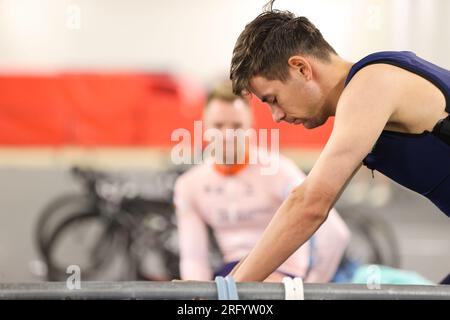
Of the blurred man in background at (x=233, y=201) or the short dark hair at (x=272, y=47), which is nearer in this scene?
the short dark hair at (x=272, y=47)

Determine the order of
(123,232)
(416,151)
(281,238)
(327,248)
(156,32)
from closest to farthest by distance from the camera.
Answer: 1. (281,238)
2. (416,151)
3. (327,248)
4. (123,232)
5. (156,32)

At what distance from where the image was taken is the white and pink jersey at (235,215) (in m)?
2.63

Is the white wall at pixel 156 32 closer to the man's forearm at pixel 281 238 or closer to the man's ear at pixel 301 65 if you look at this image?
the man's ear at pixel 301 65

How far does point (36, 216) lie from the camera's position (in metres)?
4.80

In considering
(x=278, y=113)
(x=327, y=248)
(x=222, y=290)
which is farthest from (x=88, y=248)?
(x=222, y=290)

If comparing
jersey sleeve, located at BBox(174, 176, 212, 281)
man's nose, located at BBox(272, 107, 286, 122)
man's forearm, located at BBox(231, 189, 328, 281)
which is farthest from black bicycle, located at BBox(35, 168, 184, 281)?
Result: man's forearm, located at BBox(231, 189, 328, 281)

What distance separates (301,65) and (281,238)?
37cm

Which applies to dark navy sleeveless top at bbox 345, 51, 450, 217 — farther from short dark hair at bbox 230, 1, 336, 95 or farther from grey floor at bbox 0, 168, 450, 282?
grey floor at bbox 0, 168, 450, 282

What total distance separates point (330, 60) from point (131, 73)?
10.5ft

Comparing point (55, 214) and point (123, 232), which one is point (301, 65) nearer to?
point (123, 232)

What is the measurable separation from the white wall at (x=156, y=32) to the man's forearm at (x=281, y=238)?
3.28 metres

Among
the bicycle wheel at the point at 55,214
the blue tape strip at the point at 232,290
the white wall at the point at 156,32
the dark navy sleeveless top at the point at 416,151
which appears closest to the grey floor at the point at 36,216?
the bicycle wheel at the point at 55,214
